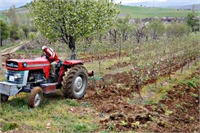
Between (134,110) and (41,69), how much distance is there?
283cm

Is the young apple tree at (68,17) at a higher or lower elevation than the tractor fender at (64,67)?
higher

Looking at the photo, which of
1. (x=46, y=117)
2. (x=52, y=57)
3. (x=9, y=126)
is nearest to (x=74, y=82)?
(x=52, y=57)

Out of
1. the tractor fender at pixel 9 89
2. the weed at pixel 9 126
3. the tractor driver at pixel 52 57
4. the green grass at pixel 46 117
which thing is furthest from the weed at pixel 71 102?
the weed at pixel 9 126

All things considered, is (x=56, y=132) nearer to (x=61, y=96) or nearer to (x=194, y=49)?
(x=61, y=96)

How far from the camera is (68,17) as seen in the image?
1025cm

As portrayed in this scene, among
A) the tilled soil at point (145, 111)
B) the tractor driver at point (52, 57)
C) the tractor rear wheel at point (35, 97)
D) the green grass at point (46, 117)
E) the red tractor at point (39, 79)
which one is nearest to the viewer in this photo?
the green grass at point (46, 117)

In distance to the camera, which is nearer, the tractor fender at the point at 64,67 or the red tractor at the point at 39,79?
the red tractor at the point at 39,79

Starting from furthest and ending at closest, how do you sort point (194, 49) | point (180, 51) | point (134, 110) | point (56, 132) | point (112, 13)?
point (194, 49) < point (180, 51) < point (112, 13) < point (134, 110) < point (56, 132)

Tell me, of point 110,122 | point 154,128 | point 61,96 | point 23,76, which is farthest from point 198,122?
point 23,76

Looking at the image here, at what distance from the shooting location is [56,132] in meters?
5.06

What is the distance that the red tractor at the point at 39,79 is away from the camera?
20.0 feet

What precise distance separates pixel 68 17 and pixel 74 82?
13.2 feet

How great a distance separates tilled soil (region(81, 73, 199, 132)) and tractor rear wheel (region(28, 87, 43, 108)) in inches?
63.6

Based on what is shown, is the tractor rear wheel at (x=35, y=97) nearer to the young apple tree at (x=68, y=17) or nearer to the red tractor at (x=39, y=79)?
the red tractor at (x=39, y=79)
